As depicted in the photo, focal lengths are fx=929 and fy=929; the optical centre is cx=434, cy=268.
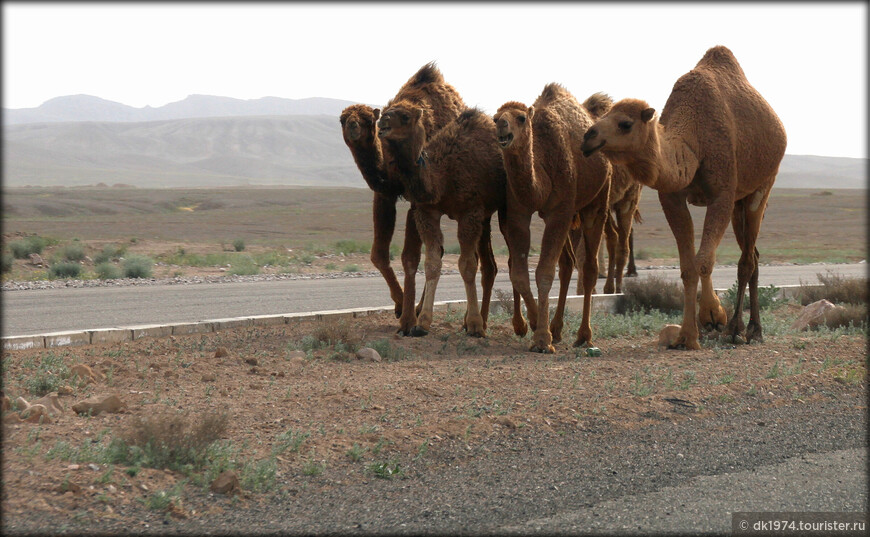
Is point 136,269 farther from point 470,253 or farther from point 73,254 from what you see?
point 470,253

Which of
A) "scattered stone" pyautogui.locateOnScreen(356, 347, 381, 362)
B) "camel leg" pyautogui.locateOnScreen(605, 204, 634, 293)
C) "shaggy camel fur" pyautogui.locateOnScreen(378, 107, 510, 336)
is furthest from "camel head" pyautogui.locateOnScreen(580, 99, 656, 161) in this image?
"camel leg" pyautogui.locateOnScreen(605, 204, 634, 293)

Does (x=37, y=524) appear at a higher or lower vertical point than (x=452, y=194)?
lower

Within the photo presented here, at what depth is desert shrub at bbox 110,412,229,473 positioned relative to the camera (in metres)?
5.81

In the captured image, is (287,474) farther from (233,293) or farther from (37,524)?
(233,293)

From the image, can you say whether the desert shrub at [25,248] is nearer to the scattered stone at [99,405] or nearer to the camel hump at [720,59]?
the camel hump at [720,59]

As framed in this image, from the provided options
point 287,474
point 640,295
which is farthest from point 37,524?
point 640,295

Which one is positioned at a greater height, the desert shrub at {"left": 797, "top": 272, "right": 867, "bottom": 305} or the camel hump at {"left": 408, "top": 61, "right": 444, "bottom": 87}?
the camel hump at {"left": 408, "top": 61, "right": 444, "bottom": 87}

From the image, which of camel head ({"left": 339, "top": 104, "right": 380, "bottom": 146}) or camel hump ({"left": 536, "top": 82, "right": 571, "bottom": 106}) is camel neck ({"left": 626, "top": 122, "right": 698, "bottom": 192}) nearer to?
camel hump ({"left": 536, "top": 82, "right": 571, "bottom": 106})

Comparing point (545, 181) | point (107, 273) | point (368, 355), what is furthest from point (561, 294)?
point (107, 273)

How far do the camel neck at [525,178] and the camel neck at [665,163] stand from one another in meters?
1.01

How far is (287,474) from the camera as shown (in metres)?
5.88

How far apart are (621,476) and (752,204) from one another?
260 inches

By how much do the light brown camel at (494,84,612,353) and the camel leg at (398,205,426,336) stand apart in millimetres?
1283

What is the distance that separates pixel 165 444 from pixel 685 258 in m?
6.59
